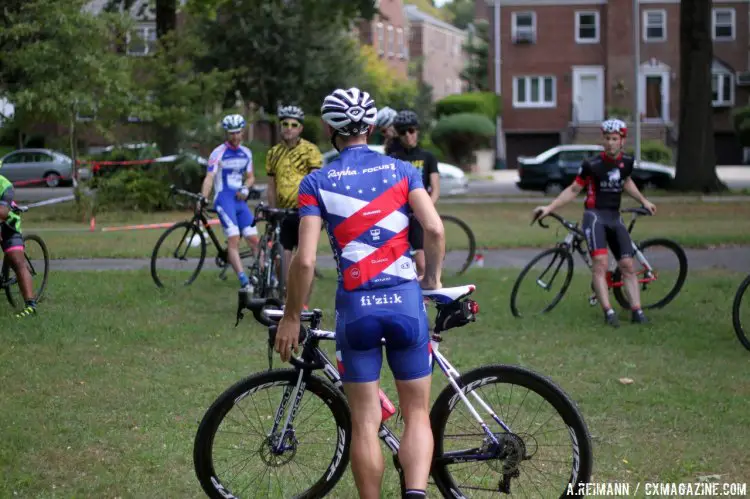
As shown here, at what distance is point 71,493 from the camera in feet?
20.8

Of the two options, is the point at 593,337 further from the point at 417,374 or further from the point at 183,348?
the point at 417,374

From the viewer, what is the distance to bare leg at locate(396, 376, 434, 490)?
536cm

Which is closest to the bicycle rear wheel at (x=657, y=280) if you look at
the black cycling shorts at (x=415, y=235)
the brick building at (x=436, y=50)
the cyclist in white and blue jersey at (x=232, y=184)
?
the black cycling shorts at (x=415, y=235)

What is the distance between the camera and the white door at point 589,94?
205 ft

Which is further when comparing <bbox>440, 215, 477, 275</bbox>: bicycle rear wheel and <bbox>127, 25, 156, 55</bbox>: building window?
<bbox>127, 25, 156, 55</bbox>: building window

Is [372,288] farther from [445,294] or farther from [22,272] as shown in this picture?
[22,272]

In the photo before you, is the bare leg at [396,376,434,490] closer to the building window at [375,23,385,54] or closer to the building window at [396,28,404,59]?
the building window at [375,23,385,54]

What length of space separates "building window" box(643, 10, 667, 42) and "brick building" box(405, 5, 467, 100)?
29314mm

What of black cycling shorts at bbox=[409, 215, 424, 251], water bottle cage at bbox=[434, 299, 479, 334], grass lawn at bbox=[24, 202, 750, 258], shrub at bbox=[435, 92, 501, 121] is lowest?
grass lawn at bbox=[24, 202, 750, 258]

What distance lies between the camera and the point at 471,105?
61250 mm

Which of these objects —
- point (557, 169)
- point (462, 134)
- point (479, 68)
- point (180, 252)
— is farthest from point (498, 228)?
point (479, 68)

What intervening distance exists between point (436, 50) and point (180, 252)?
291ft

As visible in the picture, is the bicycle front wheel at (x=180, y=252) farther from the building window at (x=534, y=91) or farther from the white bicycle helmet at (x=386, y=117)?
the building window at (x=534, y=91)

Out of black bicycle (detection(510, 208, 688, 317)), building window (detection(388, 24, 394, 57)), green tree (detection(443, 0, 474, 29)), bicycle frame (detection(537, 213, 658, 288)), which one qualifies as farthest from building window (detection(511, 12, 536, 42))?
green tree (detection(443, 0, 474, 29))
